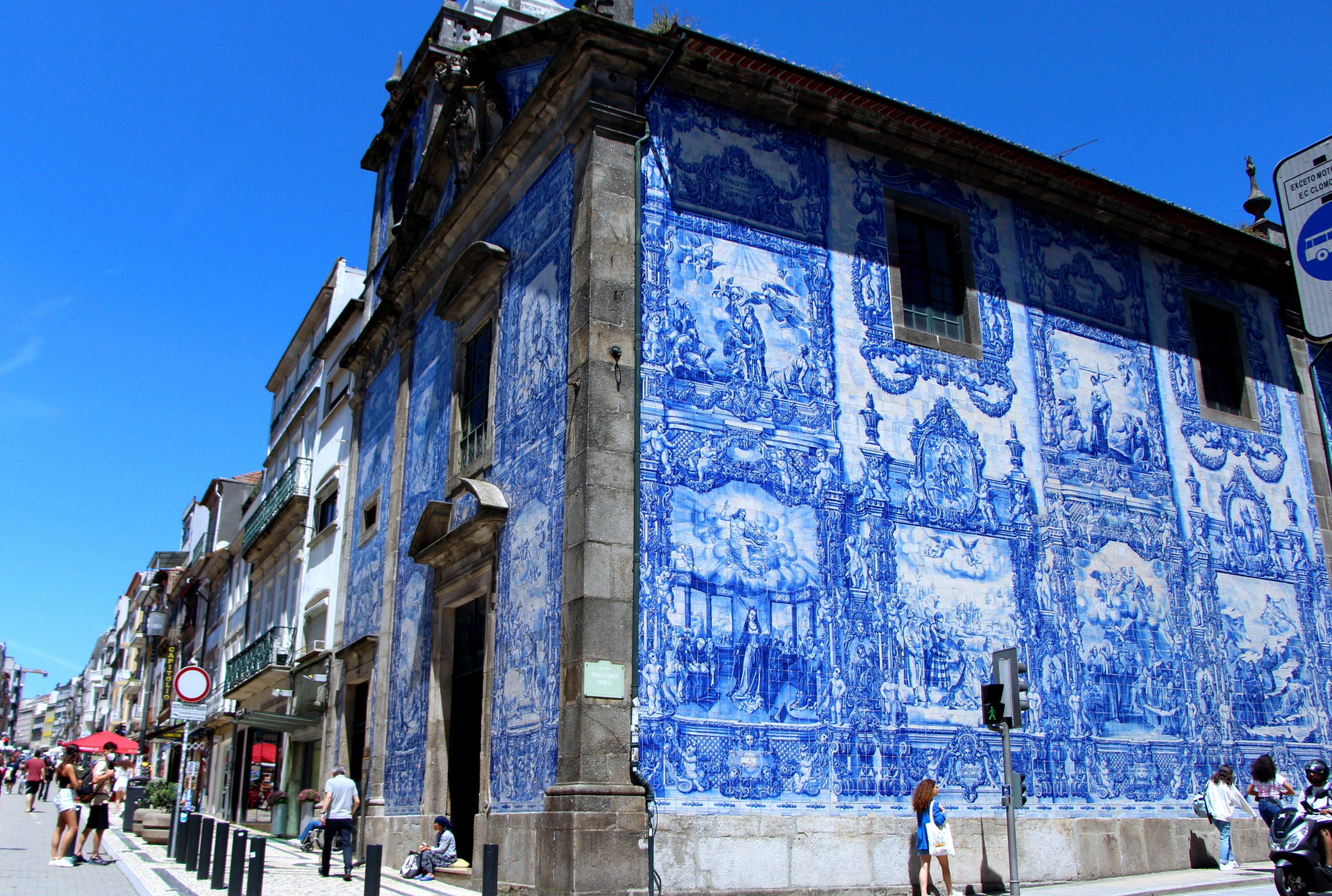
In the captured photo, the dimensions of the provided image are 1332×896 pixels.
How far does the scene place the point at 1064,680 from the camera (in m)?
11.3

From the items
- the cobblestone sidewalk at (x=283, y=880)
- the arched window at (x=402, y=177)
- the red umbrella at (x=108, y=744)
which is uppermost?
the arched window at (x=402, y=177)

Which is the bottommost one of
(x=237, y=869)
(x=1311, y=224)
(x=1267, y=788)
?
(x=237, y=869)

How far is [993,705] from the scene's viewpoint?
9.24 m

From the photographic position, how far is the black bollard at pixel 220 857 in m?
9.61

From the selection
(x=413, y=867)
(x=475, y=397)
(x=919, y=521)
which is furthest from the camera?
(x=475, y=397)

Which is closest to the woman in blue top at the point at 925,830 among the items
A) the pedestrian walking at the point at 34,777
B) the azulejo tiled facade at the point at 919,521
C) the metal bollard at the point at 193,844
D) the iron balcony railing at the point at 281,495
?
the azulejo tiled facade at the point at 919,521

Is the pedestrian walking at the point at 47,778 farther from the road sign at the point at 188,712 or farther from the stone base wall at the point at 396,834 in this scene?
the road sign at the point at 188,712

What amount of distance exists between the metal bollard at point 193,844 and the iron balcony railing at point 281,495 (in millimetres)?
10456

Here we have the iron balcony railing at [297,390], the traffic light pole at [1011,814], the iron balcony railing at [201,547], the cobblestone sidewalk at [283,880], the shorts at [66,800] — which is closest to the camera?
the traffic light pole at [1011,814]

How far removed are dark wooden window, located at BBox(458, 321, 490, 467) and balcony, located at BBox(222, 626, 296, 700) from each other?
955 cm

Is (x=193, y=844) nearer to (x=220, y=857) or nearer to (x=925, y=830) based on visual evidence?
(x=220, y=857)

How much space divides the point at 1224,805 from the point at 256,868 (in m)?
9.42

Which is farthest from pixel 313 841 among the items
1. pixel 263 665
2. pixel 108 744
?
pixel 108 744

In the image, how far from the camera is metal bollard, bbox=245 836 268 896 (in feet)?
25.6
